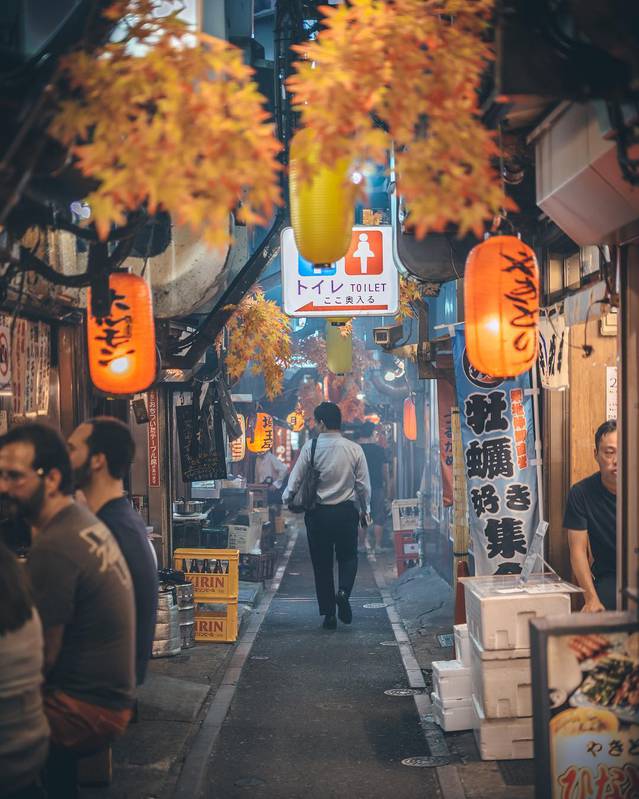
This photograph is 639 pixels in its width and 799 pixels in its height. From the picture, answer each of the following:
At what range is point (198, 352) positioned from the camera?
1372 cm

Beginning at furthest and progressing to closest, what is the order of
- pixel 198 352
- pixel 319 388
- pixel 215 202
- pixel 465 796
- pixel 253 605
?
pixel 319 388
pixel 253 605
pixel 198 352
pixel 465 796
pixel 215 202

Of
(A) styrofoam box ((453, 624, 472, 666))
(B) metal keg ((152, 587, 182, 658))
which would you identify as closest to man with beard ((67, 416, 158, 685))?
(A) styrofoam box ((453, 624, 472, 666))

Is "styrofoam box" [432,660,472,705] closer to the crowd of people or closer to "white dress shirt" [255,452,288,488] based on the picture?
the crowd of people

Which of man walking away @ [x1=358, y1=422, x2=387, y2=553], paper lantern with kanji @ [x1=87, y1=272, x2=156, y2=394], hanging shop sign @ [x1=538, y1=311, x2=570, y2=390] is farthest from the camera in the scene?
man walking away @ [x1=358, y1=422, x2=387, y2=553]

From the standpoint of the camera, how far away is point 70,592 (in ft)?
17.6

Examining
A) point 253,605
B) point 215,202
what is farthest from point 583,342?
point 253,605

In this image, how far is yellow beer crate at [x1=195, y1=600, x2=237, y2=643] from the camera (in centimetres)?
1345

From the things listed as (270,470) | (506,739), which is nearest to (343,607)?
(506,739)

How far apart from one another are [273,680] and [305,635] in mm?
2581

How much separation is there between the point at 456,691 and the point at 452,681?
14 centimetres

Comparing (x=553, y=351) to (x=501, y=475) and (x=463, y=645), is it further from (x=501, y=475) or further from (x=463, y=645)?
A: (x=463, y=645)

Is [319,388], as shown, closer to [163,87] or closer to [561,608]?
[561,608]

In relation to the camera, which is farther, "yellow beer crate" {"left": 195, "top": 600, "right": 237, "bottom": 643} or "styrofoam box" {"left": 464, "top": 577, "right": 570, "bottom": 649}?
"yellow beer crate" {"left": 195, "top": 600, "right": 237, "bottom": 643}

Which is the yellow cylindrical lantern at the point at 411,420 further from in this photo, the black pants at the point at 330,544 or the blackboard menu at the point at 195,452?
the black pants at the point at 330,544
